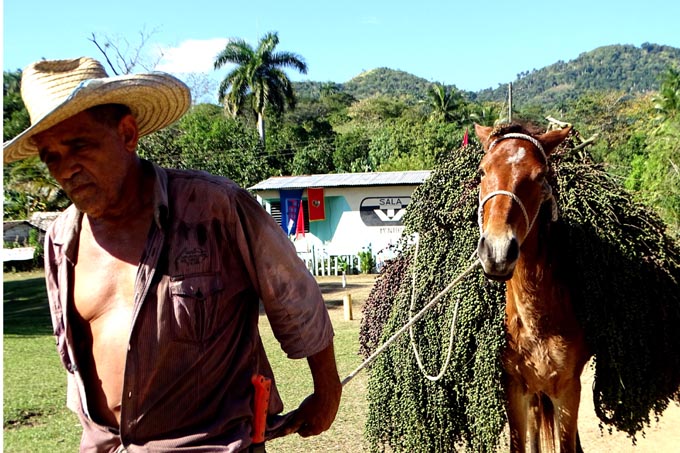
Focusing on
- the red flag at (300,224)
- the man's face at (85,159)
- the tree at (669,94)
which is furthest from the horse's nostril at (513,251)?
the tree at (669,94)

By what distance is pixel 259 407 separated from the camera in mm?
1875

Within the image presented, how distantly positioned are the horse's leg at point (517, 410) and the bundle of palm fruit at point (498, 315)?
135mm

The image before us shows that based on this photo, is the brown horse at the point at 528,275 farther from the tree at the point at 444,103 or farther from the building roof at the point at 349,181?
the tree at the point at 444,103

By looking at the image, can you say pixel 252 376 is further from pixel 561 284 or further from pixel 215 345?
pixel 561 284

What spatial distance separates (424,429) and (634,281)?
5.11 feet

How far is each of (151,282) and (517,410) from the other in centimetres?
311

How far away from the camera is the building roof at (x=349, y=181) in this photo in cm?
2242

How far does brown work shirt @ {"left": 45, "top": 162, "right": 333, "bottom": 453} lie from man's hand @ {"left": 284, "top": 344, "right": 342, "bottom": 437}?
6cm

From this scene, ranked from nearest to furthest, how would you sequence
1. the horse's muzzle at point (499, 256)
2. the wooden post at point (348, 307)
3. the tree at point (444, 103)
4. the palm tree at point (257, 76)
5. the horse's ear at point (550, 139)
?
1. the horse's muzzle at point (499, 256)
2. the horse's ear at point (550, 139)
3. the wooden post at point (348, 307)
4. the palm tree at point (257, 76)
5. the tree at point (444, 103)

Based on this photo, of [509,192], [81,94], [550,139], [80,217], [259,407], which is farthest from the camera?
[550,139]

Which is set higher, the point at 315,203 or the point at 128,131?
the point at 315,203

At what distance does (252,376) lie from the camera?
1884 mm

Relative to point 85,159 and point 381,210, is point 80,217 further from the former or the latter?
point 381,210

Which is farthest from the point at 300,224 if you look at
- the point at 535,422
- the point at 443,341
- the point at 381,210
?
the point at 443,341
